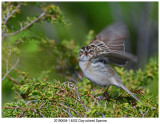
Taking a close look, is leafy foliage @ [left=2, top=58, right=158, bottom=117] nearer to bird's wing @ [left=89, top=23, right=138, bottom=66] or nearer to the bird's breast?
the bird's breast

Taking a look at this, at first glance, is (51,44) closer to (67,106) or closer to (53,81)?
(53,81)

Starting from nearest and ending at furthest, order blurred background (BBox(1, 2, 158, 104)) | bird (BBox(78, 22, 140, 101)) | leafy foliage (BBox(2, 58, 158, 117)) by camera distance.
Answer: leafy foliage (BBox(2, 58, 158, 117)) → bird (BBox(78, 22, 140, 101)) → blurred background (BBox(1, 2, 158, 104))

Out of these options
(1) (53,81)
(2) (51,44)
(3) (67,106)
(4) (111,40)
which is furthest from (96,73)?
(3) (67,106)

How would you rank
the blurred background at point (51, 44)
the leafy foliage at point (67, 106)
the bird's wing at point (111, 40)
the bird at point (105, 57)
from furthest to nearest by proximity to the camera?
the bird's wing at point (111, 40), the blurred background at point (51, 44), the bird at point (105, 57), the leafy foliage at point (67, 106)

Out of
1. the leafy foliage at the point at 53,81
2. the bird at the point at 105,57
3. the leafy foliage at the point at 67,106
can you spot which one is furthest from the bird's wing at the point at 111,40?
the leafy foliage at the point at 67,106

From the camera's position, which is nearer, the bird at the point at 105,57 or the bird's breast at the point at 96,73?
the bird at the point at 105,57

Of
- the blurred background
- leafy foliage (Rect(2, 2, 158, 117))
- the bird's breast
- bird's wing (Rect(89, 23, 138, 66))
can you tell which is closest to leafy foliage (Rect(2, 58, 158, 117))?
leafy foliage (Rect(2, 2, 158, 117))

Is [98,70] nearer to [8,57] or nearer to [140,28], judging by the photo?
[8,57]

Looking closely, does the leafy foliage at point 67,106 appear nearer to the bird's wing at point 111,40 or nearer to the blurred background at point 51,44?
the blurred background at point 51,44

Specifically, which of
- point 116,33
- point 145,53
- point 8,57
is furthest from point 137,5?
point 8,57
